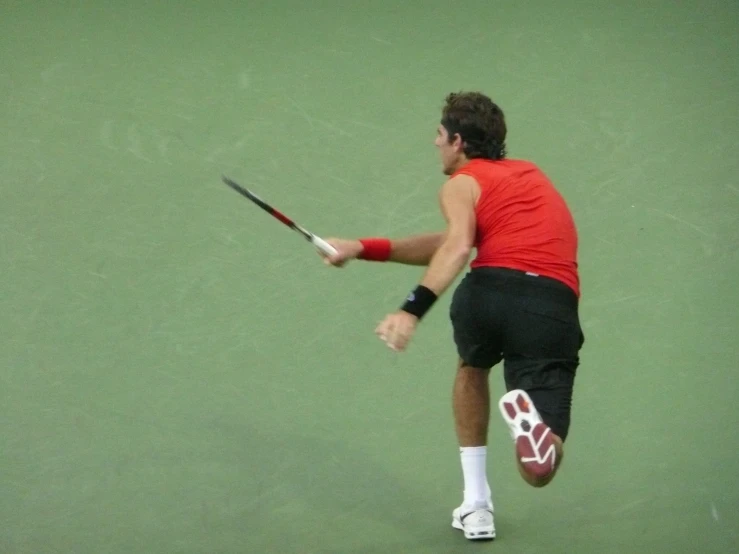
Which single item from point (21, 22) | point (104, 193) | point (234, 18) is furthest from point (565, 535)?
point (21, 22)

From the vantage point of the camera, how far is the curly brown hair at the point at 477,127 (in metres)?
3.15

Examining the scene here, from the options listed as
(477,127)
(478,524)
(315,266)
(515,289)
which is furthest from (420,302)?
(315,266)

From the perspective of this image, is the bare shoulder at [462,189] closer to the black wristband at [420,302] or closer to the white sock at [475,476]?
the black wristband at [420,302]

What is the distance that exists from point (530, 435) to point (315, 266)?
174cm

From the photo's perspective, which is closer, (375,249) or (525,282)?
(525,282)

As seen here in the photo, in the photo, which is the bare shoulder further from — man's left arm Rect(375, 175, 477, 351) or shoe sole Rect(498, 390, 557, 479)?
shoe sole Rect(498, 390, 557, 479)

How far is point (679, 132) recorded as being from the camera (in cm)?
453

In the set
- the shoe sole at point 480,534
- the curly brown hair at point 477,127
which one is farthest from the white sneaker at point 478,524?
the curly brown hair at point 477,127

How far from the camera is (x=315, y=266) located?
4.30 metres

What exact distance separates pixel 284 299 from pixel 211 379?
0.42 m

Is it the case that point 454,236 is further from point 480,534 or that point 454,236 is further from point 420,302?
point 480,534

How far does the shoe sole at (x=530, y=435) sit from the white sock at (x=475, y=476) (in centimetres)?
45

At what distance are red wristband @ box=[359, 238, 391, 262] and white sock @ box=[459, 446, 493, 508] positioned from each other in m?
0.60

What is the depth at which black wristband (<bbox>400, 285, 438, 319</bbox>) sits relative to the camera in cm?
271
